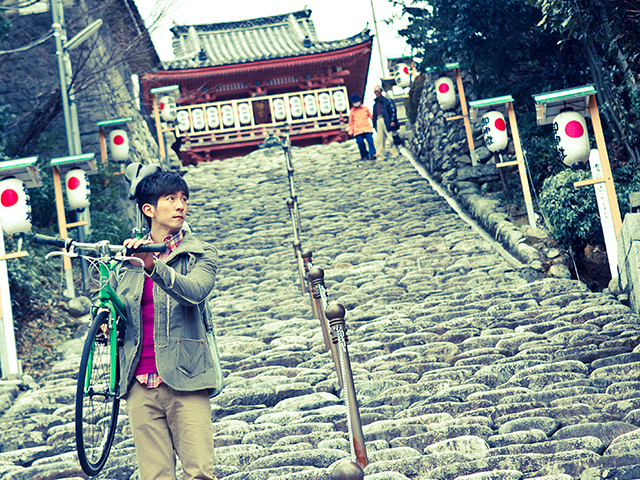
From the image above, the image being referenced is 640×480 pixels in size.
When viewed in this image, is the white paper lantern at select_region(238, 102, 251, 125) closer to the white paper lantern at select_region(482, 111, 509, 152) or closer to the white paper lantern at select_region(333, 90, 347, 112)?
the white paper lantern at select_region(333, 90, 347, 112)

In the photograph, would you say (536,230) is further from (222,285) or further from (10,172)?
(10,172)

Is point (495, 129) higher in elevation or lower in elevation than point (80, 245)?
higher

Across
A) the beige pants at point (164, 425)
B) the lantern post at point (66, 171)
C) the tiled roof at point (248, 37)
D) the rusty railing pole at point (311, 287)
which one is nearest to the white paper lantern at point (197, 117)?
the tiled roof at point (248, 37)

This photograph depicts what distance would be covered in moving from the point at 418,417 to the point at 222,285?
5.43 m

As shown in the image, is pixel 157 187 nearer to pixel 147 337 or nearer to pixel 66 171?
pixel 147 337

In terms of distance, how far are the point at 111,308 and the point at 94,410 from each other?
1.05 meters

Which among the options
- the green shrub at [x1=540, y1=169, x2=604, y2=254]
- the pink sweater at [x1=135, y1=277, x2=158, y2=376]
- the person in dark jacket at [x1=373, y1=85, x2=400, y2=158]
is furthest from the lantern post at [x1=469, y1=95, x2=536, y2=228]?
the pink sweater at [x1=135, y1=277, x2=158, y2=376]

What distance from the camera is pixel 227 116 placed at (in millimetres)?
22625

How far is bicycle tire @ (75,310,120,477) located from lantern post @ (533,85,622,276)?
5.32 meters

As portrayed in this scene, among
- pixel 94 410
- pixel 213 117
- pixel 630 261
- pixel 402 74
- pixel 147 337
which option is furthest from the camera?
pixel 213 117

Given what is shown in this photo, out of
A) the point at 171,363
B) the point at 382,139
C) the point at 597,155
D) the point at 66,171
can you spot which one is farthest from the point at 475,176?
the point at 171,363

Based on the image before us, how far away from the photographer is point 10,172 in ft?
24.6

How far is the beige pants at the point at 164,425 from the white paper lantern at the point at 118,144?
34.9 feet

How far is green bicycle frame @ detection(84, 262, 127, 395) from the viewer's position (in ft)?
9.92
